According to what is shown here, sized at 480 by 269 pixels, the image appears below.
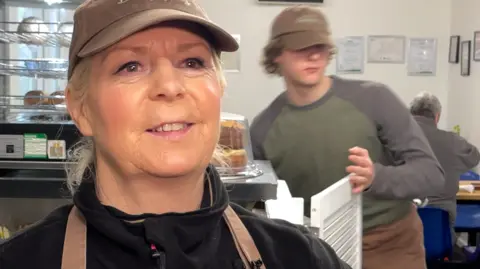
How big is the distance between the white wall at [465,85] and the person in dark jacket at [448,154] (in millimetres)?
913

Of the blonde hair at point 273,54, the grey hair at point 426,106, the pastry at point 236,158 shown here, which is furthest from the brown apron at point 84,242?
the grey hair at point 426,106

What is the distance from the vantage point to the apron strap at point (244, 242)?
35.3 inches

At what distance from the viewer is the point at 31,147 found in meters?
1.60

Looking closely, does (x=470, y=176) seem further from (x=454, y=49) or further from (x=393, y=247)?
(x=393, y=247)

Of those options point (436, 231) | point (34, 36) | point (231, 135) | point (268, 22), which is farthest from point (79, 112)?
point (268, 22)

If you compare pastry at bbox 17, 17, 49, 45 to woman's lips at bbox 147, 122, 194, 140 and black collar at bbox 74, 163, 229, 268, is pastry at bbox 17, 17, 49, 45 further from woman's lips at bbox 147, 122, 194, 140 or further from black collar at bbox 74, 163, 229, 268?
woman's lips at bbox 147, 122, 194, 140

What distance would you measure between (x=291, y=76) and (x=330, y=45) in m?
0.15

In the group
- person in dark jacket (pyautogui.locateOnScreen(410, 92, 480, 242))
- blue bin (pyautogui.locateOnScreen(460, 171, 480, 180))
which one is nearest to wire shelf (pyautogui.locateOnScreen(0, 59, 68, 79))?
person in dark jacket (pyautogui.locateOnScreen(410, 92, 480, 242))

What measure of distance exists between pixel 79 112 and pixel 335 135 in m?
1.13

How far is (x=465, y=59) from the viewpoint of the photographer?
15.3ft

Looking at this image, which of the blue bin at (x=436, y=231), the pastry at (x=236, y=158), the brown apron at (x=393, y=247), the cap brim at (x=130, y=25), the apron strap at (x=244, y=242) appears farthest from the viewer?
the blue bin at (x=436, y=231)

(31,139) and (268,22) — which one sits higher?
(268,22)

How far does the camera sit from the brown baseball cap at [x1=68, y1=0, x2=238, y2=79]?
786 mm

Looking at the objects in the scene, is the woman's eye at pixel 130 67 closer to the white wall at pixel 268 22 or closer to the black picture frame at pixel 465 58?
the white wall at pixel 268 22
